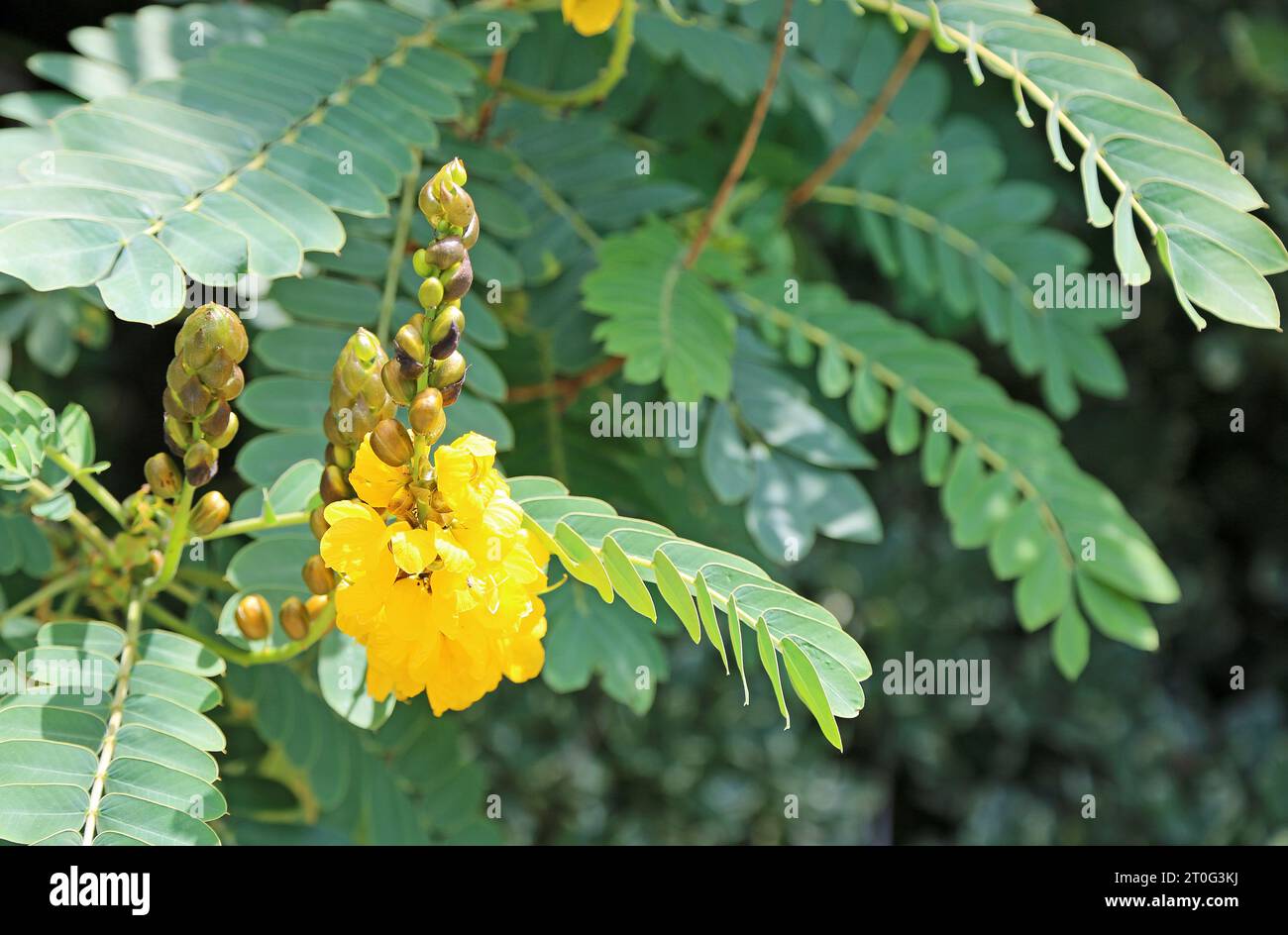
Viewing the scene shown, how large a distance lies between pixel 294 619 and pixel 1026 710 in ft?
6.47

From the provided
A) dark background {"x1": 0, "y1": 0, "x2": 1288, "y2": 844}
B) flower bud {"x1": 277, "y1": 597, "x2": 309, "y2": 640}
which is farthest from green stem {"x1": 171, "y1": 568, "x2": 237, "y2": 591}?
dark background {"x1": 0, "y1": 0, "x2": 1288, "y2": 844}

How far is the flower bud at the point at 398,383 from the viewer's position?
74 centimetres

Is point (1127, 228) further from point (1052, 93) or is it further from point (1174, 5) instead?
point (1174, 5)

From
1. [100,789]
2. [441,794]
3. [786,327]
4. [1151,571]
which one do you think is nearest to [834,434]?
[786,327]

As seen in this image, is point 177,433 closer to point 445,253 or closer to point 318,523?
point 318,523

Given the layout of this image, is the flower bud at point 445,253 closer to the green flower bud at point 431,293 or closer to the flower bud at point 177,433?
the green flower bud at point 431,293

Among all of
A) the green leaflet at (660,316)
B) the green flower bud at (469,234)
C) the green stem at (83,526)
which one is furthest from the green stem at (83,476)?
the green leaflet at (660,316)

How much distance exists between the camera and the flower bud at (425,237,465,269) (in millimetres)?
736

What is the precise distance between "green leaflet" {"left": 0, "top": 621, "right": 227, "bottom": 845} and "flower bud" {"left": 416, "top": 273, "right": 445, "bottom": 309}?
356mm

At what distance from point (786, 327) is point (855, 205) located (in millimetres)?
308

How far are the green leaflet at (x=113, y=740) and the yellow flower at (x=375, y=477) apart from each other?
0.24 meters

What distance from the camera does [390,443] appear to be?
0.73m

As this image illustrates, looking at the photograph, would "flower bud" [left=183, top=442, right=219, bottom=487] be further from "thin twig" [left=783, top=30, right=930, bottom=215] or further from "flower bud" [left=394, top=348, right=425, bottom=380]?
"thin twig" [left=783, top=30, right=930, bottom=215]

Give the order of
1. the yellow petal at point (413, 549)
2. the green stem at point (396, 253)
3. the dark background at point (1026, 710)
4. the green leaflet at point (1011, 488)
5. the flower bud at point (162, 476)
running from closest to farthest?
the yellow petal at point (413, 549), the flower bud at point (162, 476), the green stem at point (396, 253), the green leaflet at point (1011, 488), the dark background at point (1026, 710)
